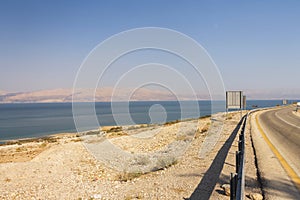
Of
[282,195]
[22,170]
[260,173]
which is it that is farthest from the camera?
[22,170]

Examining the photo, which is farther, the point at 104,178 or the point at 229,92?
the point at 229,92

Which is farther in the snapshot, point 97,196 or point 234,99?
point 234,99

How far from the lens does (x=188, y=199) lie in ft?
20.9

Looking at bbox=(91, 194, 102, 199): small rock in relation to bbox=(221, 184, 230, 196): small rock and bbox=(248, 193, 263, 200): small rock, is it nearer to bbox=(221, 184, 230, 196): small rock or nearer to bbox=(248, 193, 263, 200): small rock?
bbox=(221, 184, 230, 196): small rock

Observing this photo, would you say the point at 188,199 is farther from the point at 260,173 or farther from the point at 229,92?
the point at 229,92

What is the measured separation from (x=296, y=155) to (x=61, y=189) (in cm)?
849

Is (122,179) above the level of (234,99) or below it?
below

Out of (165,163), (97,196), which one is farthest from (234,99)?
(97,196)

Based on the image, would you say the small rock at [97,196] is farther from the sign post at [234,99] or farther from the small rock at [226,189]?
the sign post at [234,99]

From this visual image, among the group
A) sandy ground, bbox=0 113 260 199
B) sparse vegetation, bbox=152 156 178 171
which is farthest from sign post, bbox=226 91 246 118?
sparse vegetation, bbox=152 156 178 171

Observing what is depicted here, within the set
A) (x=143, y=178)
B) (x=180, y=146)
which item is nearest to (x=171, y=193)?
(x=143, y=178)

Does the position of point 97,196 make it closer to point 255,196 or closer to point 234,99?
point 255,196

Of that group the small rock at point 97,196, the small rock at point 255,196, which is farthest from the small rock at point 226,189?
the small rock at point 97,196

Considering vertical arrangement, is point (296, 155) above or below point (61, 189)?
above
